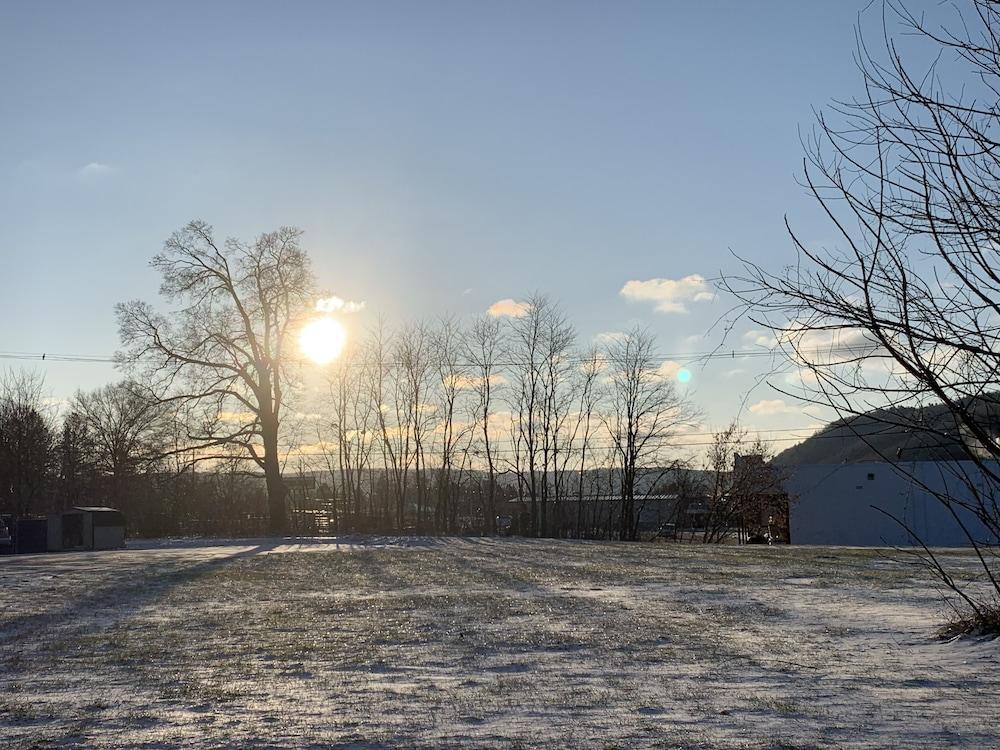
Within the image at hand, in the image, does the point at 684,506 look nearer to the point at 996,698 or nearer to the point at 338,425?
the point at 338,425

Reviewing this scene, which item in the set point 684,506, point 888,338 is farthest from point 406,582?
point 684,506

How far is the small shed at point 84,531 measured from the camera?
1202 inches

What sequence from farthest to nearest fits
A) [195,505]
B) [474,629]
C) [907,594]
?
[195,505] < [907,594] < [474,629]

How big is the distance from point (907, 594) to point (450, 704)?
A: 26.9 feet

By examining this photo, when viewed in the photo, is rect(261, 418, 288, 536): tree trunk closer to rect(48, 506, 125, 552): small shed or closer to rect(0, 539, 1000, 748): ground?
rect(48, 506, 125, 552): small shed

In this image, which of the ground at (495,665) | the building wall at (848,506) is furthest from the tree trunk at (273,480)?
the building wall at (848,506)

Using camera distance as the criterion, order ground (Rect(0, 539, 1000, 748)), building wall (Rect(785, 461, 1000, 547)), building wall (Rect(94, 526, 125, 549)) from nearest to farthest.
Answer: ground (Rect(0, 539, 1000, 748)) → building wall (Rect(94, 526, 125, 549)) → building wall (Rect(785, 461, 1000, 547))

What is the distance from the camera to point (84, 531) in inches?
1209

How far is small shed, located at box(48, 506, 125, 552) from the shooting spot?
3053 centimetres

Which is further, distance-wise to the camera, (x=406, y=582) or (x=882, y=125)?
(x=406, y=582)

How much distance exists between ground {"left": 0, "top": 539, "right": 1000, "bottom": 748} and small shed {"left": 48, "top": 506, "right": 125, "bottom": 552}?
662 inches

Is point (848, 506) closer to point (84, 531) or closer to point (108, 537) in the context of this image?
point (108, 537)

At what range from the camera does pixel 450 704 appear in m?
6.01

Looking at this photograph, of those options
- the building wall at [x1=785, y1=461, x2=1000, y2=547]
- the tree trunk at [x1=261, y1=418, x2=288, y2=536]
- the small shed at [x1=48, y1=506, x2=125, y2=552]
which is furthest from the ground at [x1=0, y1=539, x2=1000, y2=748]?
the building wall at [x1=785, y1=461, x2=1000, y2=547]
